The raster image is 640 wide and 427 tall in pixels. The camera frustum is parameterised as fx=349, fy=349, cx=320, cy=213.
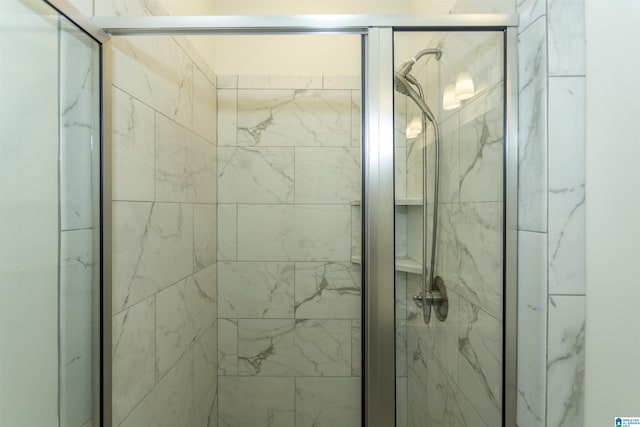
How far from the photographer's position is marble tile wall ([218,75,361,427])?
171cm

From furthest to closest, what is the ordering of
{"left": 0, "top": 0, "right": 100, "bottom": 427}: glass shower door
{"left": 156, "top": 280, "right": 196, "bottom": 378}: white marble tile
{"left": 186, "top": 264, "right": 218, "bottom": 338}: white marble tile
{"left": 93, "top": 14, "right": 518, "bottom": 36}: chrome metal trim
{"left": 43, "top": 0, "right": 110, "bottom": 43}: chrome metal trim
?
1. {"left": 186, "top": 264, "right": 218, "bottom": 338}: white marble tile
2. {"left": 156, "top": 280, "right": 196, "bottom": 378}: white marble tile
3. {"left": 93, "top": 14, "right": 518, "bottom": 36}: chrome metal trim
4. {"left": 43, "top": 0, "right": 110, "bottom": 43}: chrome metal trim
5. {"left": 0, "top": 0, "right": 100, "bottom": 427}: glass shower door

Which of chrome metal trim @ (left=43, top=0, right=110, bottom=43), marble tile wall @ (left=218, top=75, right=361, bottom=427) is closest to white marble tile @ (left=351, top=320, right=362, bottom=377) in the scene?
marble tile wall @ (left=218, top=75, right=361, bottom=427)

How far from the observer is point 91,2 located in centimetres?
80

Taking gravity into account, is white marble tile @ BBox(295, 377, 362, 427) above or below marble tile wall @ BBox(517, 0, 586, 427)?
below

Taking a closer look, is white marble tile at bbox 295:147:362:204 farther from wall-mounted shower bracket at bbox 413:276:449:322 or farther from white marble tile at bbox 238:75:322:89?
wall-mounted shower bracket at bbox 413:276:449:322

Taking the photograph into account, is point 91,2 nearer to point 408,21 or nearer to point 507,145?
point 408,21

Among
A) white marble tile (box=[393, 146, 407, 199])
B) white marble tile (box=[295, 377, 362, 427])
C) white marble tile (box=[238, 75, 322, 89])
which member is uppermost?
white marble tile (box=[238, 75, 322, 89])

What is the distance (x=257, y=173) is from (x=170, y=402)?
3.32 ft

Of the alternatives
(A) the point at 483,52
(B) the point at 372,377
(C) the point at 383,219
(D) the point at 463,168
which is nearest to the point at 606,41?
(A) the point at 483,52

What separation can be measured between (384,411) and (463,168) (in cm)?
62

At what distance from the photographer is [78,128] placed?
2.55 feet

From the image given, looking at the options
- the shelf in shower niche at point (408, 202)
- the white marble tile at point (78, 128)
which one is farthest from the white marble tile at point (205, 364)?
the shelf in shower niche at point (408, 202)

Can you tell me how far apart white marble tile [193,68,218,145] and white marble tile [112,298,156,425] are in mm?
774

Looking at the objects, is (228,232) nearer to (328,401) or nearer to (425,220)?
(328,401)
